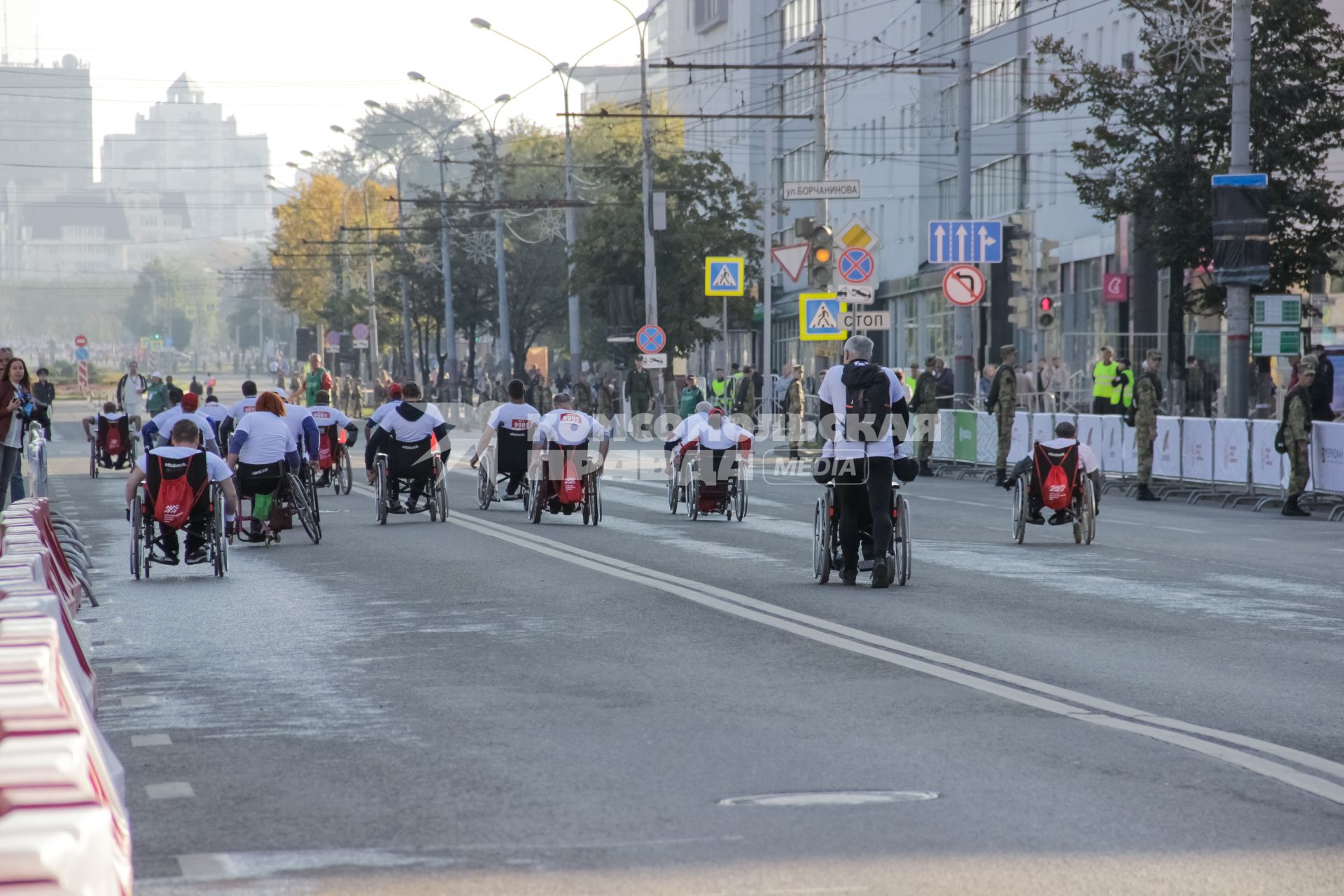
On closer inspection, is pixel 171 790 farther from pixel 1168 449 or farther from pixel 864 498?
pixel 1168 449

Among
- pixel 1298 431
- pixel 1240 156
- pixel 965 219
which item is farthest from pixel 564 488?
pixel 965 219

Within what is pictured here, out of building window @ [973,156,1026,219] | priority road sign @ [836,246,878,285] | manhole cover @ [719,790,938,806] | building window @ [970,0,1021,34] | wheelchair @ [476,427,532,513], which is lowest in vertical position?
manhole cover @ [719,790,938,806]

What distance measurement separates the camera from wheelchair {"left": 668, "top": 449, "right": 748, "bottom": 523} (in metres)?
23.1

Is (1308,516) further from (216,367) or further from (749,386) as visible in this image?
(216,367)

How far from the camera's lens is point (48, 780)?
4.17 meters

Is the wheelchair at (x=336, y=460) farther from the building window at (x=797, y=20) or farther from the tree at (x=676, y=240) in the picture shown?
Result: the building window at (x=797, y=20)

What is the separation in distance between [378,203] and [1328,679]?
91.7 meters

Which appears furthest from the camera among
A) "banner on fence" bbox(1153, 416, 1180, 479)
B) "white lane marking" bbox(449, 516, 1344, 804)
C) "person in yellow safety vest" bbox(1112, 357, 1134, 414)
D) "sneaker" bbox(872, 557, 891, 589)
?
"person in yellow safety vest" bbox(1112, 357, 1134, 414)

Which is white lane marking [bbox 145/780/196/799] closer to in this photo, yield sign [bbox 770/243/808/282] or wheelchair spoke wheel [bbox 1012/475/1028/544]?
wheelchair spoke wheel [bbox 1012/475/1028/544]

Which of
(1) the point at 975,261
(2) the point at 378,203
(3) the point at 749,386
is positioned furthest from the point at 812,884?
(2) the point at 378,203

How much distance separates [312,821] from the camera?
22.5ft

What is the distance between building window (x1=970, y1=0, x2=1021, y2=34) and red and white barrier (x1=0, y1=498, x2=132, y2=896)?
50.6 metres

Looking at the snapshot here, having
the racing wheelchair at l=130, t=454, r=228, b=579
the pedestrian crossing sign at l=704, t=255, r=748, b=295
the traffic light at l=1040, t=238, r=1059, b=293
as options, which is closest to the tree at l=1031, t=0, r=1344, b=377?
the traffic light at l=1040, t=238, r=1059, b=293

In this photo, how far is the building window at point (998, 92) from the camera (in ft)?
183
